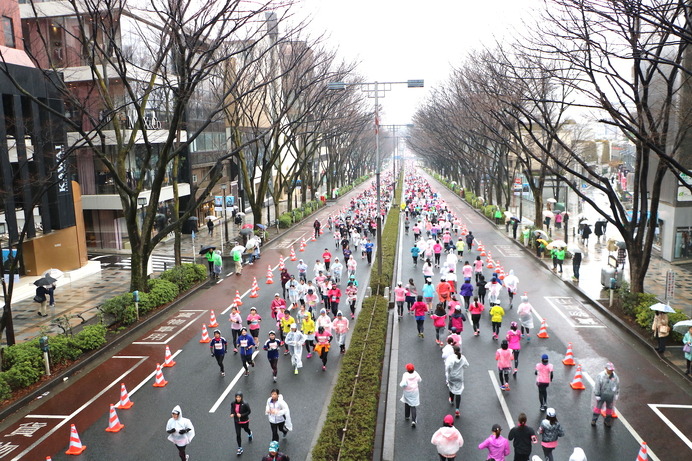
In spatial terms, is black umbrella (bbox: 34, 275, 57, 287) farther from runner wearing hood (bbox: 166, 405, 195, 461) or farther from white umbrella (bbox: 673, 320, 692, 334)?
white umbrella (bbox: 673, 320, 692, 334)

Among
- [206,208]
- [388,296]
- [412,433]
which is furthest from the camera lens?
[206,208]

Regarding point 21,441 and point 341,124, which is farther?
point 341,124

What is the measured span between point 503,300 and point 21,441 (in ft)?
49.6

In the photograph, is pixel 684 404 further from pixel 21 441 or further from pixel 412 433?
pixel 21 441

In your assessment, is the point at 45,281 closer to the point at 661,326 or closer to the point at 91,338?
the point at 91,338

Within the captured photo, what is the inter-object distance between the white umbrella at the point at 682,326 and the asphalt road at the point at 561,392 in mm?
950

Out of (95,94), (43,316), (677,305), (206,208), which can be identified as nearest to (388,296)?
(677,305)

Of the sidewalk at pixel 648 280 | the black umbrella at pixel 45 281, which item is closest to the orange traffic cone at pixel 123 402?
the black umbrella at pixel 45 281

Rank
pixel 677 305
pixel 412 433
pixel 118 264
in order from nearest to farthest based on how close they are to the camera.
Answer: pixel 412 433, pixel 677 305, pixel 118 264

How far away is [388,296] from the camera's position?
20.2 m

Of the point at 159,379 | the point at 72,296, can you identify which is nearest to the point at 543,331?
the point at 159,379

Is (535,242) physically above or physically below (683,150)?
below

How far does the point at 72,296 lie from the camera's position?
75.0ft

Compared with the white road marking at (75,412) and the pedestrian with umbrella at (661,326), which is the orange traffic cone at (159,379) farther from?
the pedestrian with umbrella at (661,326)
